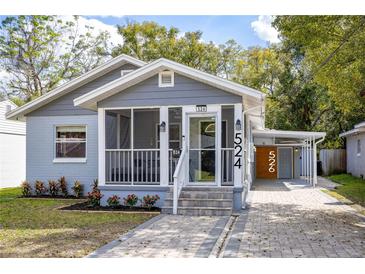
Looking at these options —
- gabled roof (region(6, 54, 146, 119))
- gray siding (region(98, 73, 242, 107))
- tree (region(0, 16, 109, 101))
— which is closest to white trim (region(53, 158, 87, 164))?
gabled roof (region(6, 54, 146, 119))

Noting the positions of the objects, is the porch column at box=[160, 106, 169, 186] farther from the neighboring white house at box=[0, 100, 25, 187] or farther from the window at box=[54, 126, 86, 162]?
the neighboring white house at box=[0, 100, 25, 187]

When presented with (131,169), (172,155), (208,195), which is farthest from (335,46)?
(131,169)

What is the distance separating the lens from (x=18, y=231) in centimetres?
866

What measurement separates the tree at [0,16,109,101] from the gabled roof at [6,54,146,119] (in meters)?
14.7

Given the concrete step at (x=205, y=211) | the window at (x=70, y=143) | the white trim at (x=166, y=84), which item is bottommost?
the concrete step at (x=205, y=211)

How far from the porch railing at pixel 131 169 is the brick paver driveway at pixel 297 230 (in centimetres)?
312

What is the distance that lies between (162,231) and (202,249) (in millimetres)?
1734

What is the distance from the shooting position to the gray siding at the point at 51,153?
15.6 m

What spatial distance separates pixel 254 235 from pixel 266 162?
1744 centimetres

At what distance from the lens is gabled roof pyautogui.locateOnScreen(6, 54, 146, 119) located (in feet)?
50.2

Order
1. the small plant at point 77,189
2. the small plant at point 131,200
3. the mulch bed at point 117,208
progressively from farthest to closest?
the small plant at point 77,189 < the small plant at point 131,200 < the mulch bed at point 117,208

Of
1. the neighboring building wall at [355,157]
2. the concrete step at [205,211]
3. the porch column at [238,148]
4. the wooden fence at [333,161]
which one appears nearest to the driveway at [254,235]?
the concrete step at [205,211]

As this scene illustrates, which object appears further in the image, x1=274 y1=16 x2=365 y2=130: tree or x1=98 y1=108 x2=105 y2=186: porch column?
x1=98 y1=108 x2=105 y2=186: porch column

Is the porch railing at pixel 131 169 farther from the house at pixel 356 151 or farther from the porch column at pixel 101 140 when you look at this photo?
the house at pixel 356 151
